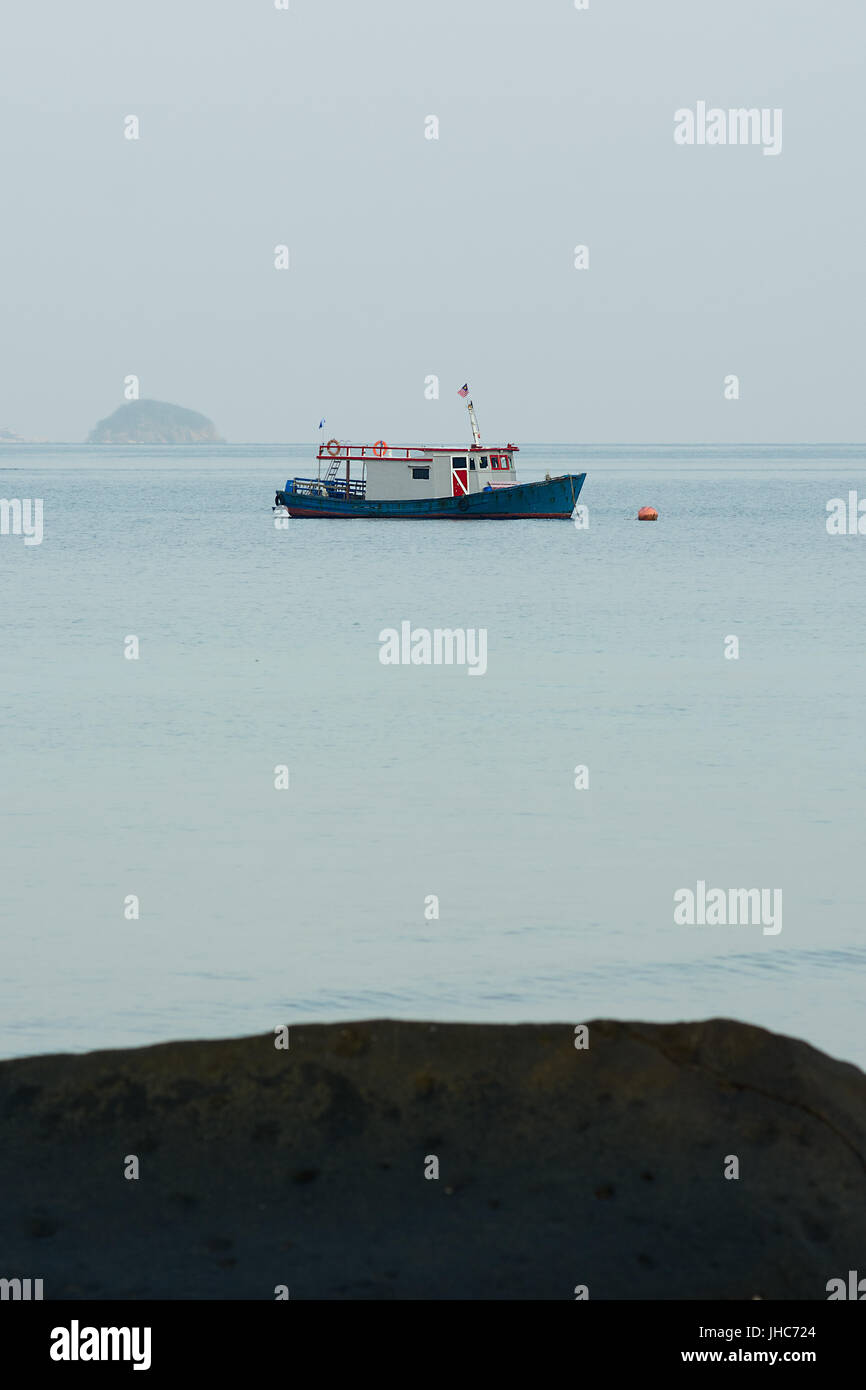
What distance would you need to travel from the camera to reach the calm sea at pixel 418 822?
860cm

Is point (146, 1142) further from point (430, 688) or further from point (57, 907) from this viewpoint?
point (430, 688)

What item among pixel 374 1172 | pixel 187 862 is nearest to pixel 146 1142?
pixel 374 1172

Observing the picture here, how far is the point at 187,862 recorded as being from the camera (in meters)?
11.3

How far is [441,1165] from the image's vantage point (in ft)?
18.4

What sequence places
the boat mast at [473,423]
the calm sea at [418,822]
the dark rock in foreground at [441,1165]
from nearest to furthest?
the dark rock in foreground at [441,1165], the calm sea at [418,822], the boat mast at [473,423]

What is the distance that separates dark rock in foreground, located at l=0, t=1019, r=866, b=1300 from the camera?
→ 495cm

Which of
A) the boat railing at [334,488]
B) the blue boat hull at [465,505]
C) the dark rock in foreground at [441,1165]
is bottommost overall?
the dark rock in foreground at [441,1165]

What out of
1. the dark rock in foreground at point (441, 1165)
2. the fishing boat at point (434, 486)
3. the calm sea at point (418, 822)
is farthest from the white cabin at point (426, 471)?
the dark rock in foreground at point (441, 1165)

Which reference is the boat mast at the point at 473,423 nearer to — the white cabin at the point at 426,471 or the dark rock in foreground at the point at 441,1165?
the white cabin at the point at 426,471

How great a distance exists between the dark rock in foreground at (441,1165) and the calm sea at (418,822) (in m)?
1.49

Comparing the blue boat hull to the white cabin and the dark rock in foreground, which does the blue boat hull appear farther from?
the dark rock in foreground

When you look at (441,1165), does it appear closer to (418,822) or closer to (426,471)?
(418,822)
